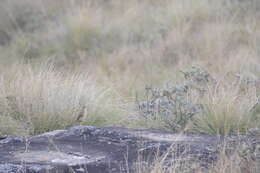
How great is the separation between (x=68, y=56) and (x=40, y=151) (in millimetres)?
6213

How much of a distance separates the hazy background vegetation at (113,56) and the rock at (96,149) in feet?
2.57

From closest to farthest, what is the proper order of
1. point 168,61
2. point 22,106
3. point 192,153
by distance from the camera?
point 192,153, point 22,106, point 168,61

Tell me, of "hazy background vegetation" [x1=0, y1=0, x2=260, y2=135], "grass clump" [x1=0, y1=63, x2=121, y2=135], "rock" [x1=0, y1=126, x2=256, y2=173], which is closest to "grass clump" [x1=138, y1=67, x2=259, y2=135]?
"hazy background vegetation" [x1=0, y1=0, x2=260, y2=135]

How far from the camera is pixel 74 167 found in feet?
10.8

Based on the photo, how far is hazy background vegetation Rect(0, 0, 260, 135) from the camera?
201 inches

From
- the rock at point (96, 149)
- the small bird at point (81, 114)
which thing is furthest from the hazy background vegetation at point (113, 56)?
the rock at point (96, 149)

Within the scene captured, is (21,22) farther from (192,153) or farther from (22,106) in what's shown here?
(192,153)

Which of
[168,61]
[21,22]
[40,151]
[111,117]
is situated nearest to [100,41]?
[168,61]

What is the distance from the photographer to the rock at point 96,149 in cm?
331

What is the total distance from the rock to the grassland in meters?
0.78

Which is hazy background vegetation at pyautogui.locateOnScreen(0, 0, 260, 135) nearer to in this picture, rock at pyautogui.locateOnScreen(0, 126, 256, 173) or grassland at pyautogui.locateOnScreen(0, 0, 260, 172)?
grassland at pyautogui.locateOnScreen(0, 0, 260, 172)

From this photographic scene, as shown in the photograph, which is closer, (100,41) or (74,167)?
(74,167)

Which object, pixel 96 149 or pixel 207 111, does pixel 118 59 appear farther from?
pixel 96 149

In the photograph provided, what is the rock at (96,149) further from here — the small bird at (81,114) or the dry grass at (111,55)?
the small bird at (81,114)
